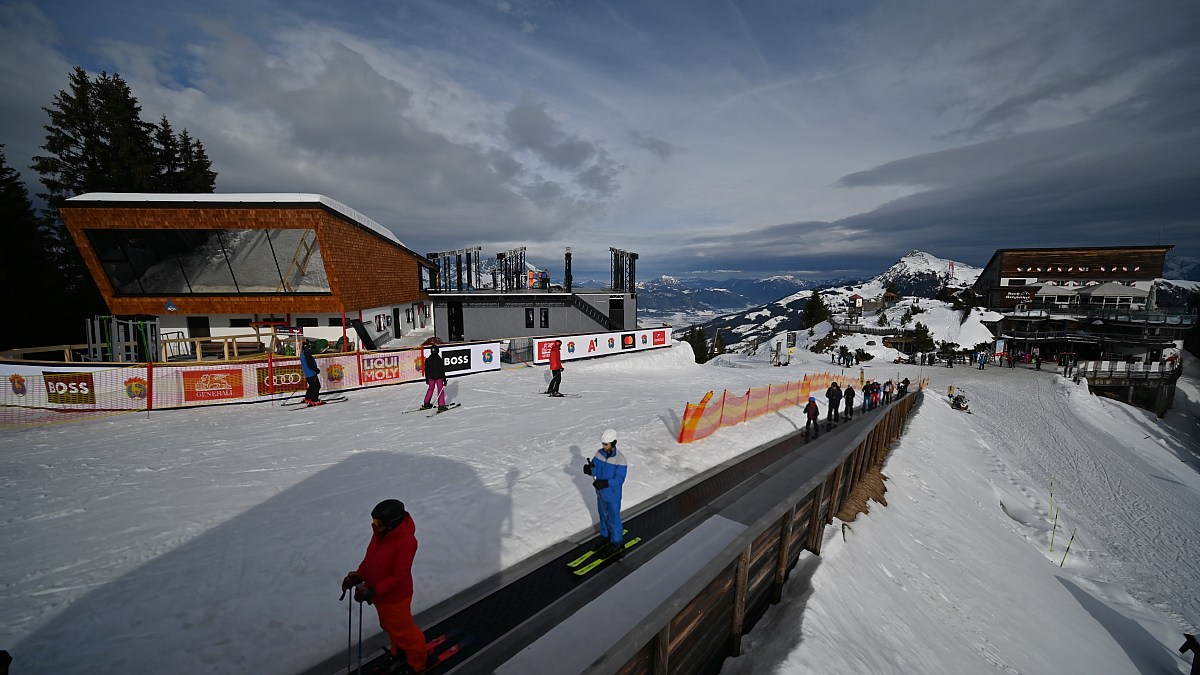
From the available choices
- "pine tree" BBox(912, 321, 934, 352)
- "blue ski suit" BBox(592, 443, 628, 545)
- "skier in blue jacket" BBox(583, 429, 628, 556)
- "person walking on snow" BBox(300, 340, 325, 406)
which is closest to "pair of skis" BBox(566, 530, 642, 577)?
"skier in blue jacket" BBox(583, 429, 628, 556)

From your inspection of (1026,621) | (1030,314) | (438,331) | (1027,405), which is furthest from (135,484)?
(1030,314)

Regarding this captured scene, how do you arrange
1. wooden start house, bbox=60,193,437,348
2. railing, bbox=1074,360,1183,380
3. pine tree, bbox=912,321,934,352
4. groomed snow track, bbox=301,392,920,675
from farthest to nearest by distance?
pine tree, bbox=912,321,934,352
railing, bbox=1074,360,1183,380
wooden start house, bbox=60,193,437,348
groomed snow track, bbox=301,392,920,675

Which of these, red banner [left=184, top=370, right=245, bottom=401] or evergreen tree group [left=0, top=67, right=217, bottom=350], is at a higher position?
evergreen tree group [left=0, top=67, right=217, bottom=350]

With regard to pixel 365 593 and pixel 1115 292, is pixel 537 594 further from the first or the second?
pixel 1115 292

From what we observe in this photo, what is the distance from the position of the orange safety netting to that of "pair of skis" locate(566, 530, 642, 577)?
546cm

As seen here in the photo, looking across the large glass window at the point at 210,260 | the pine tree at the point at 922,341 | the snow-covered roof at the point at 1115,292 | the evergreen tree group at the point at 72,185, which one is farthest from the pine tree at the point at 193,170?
the snow-covered roof at the point at 1115,292

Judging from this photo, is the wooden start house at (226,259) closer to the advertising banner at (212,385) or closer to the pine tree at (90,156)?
the advertising banner at (212,385)

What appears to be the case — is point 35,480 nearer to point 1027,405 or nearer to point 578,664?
point 578,664

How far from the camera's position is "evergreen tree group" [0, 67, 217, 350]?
27.3 m

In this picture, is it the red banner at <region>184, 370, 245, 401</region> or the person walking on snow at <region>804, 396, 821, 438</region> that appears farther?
the person walking on snow at <region>804, 396, 821, 438</region>

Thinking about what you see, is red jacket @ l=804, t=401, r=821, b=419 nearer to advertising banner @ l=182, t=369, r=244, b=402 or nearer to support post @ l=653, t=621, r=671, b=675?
support post @ l=653, t=621, r=671, b=675

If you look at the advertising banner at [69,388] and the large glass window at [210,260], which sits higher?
the large glass window at [210,260]

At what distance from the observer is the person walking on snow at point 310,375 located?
1307cm

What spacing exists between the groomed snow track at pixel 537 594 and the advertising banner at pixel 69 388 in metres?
14.5
